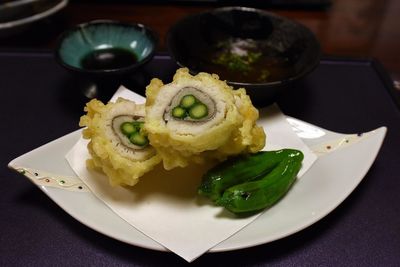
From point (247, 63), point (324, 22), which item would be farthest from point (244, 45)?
point (324, 22)

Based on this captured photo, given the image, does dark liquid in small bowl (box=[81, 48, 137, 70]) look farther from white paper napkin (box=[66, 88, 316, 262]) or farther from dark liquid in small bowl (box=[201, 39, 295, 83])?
white paper napkin (box=[66, 88, 316, 262])

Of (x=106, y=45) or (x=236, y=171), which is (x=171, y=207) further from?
(x=106, y=45)

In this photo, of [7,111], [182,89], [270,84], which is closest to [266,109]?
[270,84]

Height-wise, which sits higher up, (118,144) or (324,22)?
(118,144)

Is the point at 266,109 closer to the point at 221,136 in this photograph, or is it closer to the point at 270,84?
the point at 270,84

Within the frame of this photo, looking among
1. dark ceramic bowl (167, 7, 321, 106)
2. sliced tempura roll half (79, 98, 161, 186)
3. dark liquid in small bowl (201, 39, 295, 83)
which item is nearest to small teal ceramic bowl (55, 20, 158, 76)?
dark ceramic bowl (167, 7, 321, 106)

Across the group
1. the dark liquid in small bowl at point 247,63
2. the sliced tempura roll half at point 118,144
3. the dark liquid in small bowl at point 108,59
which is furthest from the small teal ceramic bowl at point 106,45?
the sliced tempura roll half at point 118,144
